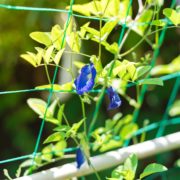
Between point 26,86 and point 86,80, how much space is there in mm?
1021

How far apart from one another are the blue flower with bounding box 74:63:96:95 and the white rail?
0.21 m

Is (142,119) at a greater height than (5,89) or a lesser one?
lesser

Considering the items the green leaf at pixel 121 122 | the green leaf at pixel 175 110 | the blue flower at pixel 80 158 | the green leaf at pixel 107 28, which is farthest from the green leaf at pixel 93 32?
the green leaf at pixel 175 110

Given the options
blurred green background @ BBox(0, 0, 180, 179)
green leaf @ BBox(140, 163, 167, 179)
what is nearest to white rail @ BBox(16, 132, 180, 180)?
green leaf @ BBox(140, 163, 167, 179)

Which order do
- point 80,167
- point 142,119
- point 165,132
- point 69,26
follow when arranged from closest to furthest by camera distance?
point 69,26
point 80,167
point 165,132
point 142,119

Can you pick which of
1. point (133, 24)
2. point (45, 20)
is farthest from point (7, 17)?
point (133, 24)

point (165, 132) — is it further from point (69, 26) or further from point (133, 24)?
point (69, 26)

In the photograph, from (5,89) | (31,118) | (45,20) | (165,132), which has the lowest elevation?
(165,132)

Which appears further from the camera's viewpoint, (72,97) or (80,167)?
(72,97)

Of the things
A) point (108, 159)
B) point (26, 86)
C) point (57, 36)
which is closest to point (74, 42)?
point (57, 36)

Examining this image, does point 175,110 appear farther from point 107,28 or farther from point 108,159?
point 107,28

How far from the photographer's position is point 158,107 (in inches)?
75.3

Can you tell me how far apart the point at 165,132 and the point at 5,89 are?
1.76ft

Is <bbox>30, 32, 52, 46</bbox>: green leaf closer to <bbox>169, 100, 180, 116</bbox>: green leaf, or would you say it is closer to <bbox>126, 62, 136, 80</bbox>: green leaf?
<bbox>126, 62, 136, 80</bbox>: green leaf
